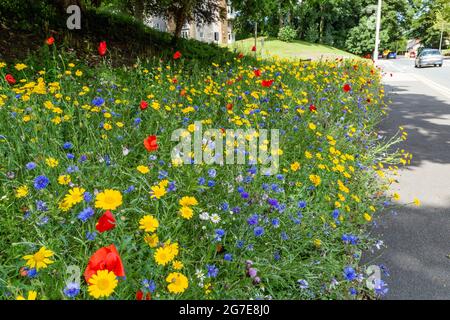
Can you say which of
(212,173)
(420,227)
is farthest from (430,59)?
(212,173)

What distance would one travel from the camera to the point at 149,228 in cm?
169

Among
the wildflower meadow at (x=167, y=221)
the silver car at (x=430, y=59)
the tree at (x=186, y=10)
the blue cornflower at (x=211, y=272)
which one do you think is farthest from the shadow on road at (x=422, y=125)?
the silver car at (x=430, y=59)

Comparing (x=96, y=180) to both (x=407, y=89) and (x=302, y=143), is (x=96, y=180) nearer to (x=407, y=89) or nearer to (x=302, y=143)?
(x=302, y=143)

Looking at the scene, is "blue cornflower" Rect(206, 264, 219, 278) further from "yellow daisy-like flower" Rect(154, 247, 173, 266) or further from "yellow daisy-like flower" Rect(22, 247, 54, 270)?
"yellow daisy-like flower" Rect(22, 247, 54, 270)

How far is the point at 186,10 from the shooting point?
1011cm

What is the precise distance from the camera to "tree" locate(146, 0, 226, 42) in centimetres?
1019

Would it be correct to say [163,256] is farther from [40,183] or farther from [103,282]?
[40,183]

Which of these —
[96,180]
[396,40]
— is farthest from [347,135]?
[396,40]

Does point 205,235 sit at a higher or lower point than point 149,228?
lower

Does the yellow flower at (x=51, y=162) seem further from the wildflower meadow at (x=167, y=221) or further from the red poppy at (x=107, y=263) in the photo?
the red poppy at (x=107, y=263)

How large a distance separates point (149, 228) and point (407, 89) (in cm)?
1463

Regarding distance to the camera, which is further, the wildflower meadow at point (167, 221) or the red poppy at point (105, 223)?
the wildflower meadow at point (167, 221)

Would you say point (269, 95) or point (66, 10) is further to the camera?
point (66, 10)

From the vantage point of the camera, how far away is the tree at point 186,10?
33.4 ft
